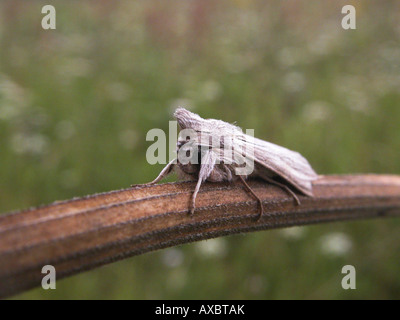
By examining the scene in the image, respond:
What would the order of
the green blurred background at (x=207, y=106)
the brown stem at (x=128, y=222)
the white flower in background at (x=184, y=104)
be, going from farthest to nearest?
1. the white flower in background at (x=184, y=104)
2. the green blurred background at (x=207, y=106)
3. the brown stem at (x=128, y=222)

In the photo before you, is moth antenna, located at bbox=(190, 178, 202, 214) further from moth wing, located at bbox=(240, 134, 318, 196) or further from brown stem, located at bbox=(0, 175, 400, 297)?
moth wing, located at bbox=(240, 134, 318, 196)

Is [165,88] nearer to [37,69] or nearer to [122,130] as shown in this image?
[122,130]

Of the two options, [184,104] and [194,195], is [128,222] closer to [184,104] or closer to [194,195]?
[194,195]

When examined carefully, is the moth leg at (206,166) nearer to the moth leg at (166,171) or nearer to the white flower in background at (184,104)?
the moth leg at (166,171)

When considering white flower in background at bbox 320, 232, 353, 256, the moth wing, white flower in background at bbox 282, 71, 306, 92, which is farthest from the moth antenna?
white flower in background at bbox 282, 71, 306, 92

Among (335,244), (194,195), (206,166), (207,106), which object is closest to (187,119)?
(206,166)

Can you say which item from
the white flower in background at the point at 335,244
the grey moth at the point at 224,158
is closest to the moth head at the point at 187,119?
the grey moth at the point at 224,158

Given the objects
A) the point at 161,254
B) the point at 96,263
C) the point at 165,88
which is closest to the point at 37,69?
the point at 165,88
